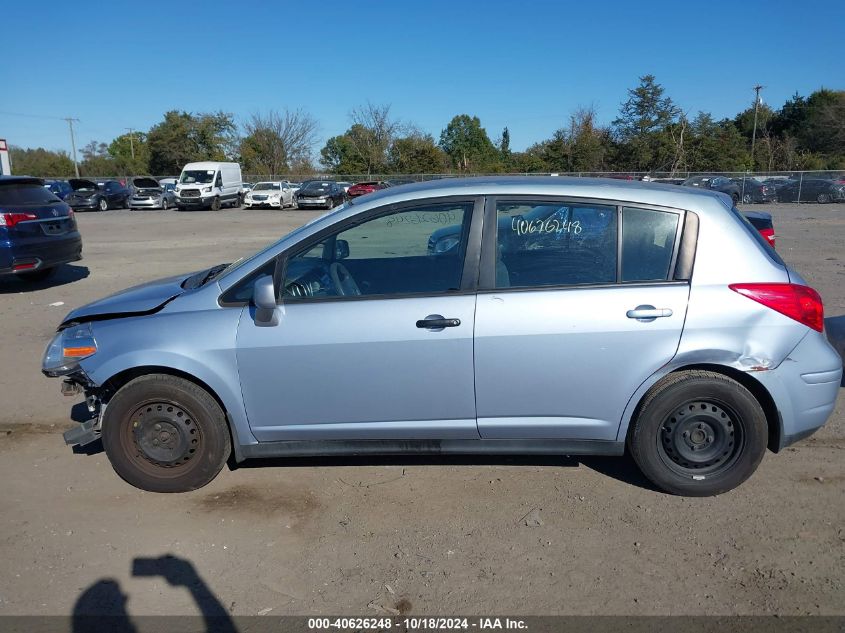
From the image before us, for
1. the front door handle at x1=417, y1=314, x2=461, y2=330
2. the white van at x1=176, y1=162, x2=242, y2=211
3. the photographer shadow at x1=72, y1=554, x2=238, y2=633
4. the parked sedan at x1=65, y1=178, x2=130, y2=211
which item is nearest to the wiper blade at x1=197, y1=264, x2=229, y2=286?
the front door handle at x1=417, y1=314, x2=461, y2=330

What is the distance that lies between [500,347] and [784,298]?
1.58m

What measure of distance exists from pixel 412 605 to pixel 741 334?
223 cm

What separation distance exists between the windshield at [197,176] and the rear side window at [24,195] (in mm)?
26464

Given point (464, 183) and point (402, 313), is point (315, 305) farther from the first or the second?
point (464, 183)

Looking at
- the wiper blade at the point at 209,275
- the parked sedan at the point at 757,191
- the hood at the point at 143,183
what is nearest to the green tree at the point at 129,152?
the hood at the point at 143,183

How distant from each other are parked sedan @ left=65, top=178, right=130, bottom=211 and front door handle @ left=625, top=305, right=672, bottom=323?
37.9 m

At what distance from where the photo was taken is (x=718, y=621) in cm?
284

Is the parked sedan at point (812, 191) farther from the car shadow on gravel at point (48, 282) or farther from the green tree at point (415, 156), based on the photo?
the car shadow on gravel at point (48, 282)

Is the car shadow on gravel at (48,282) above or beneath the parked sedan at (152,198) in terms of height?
beneath

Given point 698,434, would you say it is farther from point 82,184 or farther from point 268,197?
point 82,184

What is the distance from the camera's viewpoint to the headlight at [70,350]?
3936 mm

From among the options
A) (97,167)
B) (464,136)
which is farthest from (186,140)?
(464,136)

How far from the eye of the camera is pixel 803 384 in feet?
12.1

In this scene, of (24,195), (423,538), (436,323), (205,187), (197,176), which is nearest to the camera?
(423,538)
